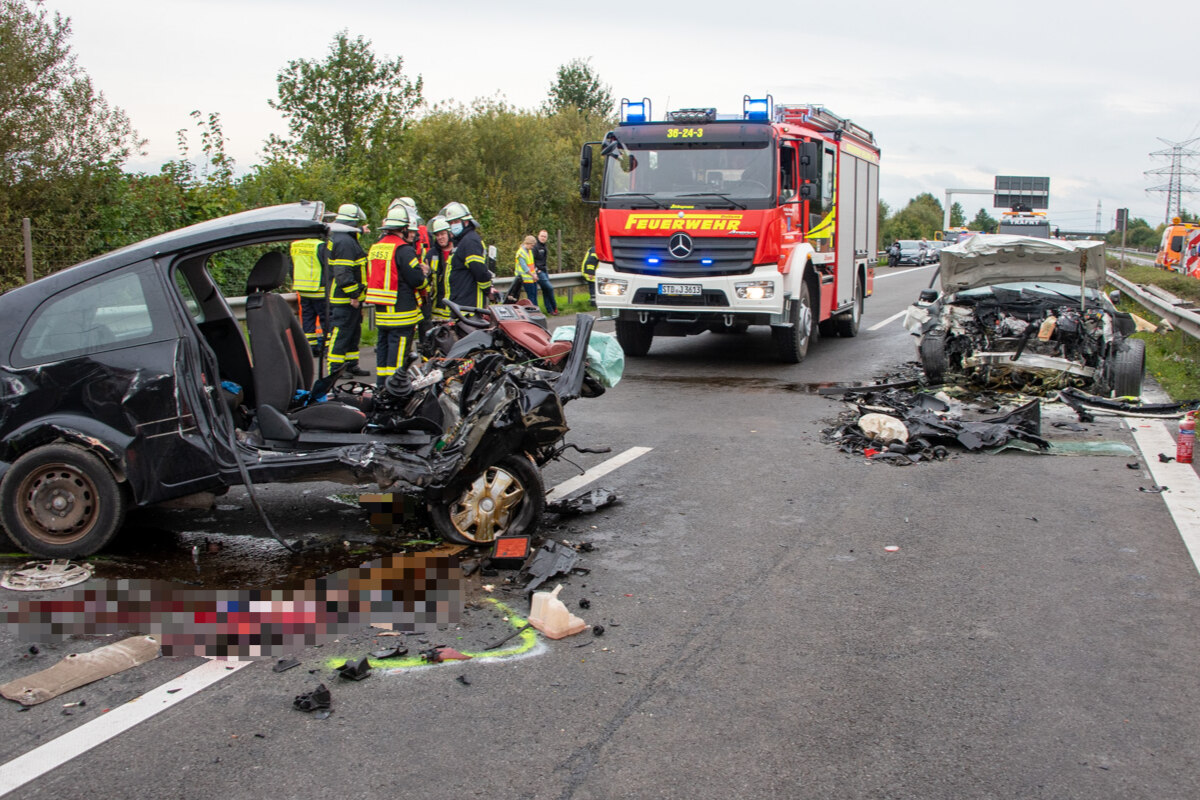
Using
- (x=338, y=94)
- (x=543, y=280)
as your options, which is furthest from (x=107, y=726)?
(x=338, y=94)

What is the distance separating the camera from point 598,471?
7.19 metres

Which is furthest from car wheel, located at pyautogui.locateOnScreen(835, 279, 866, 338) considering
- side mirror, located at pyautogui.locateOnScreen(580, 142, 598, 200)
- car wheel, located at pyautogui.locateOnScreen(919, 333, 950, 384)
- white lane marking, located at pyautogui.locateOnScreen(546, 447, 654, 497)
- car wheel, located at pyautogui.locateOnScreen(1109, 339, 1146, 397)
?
white lane marking, located at pyautogui.locateOnScreen(546, 447, 654, 497)

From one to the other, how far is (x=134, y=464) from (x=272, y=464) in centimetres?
65

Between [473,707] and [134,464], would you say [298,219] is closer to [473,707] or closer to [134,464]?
[134,464]

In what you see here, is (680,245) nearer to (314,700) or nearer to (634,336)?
(634,336)

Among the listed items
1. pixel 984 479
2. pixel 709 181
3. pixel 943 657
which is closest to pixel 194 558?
pixel 943 657

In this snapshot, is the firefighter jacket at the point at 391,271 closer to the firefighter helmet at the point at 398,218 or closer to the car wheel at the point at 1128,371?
the firefighter helmet at the point at 398,218

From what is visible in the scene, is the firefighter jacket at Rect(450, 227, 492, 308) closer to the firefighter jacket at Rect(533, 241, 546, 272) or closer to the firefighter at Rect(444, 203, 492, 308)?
the firefighter at Rect(444, 203, 492, 308)

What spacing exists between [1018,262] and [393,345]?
6916 millimetres

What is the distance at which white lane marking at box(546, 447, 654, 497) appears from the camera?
6641 millimetres

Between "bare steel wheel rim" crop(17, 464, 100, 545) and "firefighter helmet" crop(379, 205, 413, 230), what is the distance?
17.0 ft

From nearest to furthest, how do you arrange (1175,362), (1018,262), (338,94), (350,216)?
(350,216), (1018,262), (1175,362), (338,94)

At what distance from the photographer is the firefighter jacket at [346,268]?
1018 cm

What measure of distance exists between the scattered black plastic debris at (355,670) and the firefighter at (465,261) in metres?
7.25
